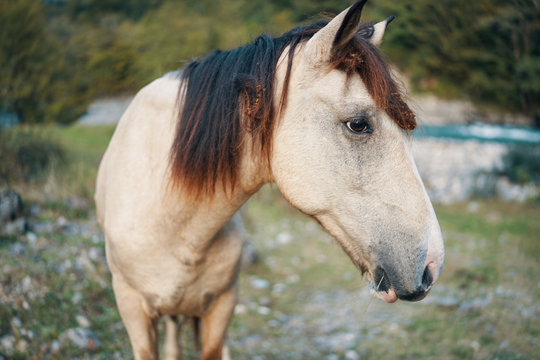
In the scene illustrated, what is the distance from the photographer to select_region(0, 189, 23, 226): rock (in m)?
3.73

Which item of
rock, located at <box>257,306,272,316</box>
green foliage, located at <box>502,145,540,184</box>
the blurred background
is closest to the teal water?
the blurred background

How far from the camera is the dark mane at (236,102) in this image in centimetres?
140

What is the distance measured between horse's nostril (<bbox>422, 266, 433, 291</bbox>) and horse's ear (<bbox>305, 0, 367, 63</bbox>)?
0.83 m

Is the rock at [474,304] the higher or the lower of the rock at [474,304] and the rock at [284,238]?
the higher

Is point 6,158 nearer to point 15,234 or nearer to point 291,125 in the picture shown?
point 15,234

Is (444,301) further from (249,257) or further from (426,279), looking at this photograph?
(426,279)

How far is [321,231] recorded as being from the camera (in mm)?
6734

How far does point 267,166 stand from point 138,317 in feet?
3.64

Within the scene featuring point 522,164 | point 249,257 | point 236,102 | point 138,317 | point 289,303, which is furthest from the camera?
point 522,164

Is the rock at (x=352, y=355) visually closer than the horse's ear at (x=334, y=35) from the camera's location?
No

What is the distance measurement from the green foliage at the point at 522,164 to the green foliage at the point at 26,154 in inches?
360

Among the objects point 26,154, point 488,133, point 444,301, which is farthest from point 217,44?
point 444,301

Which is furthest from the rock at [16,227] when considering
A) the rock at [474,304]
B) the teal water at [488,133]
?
the teal water at [488,133]

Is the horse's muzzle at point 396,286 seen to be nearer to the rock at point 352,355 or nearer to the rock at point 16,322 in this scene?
the rock at point 352,355
